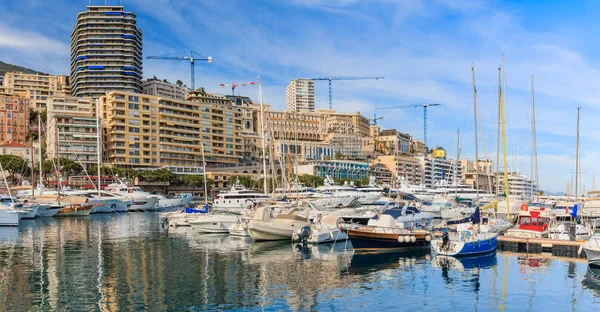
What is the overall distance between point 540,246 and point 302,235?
17.4 m

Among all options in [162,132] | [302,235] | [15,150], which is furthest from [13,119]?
[302,235]

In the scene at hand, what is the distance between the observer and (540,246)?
3875 cm

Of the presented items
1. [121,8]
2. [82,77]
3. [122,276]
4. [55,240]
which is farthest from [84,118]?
[122,276]

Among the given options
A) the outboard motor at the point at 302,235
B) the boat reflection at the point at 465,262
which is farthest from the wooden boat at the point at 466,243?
the outboard motor at the point at 302,235

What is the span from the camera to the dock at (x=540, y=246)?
1459 inches

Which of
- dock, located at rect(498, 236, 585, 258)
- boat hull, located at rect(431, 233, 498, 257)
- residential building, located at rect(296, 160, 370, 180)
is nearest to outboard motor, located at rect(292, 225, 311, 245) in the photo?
boat hull, located at rect(431, 233, 498, 257)

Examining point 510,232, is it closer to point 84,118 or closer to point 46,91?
point 84,118

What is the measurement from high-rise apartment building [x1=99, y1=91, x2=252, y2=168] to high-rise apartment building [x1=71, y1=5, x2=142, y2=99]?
3394cm

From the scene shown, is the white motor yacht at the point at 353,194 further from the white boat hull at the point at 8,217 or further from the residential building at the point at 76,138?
the residential building at the point at 76,138

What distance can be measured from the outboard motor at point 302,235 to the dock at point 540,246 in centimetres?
1455

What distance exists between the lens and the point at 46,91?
19475 cm

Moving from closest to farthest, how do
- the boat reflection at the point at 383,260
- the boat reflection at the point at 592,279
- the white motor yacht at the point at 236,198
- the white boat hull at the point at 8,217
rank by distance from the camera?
the boat reflection at the point at 592,279, the boat reflection at the point at 383,260, the white boat hull at the point at 8,217, the white motor yacht at the point at 236,198

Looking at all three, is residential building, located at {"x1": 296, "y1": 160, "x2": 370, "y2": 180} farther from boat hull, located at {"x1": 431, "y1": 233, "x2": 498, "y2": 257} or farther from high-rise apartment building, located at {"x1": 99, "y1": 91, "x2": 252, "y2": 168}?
boat hull, located at {"x1": 431, "y1": 233, "x2": 498, "y2": 257}

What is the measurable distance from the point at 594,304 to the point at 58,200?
75396mm
